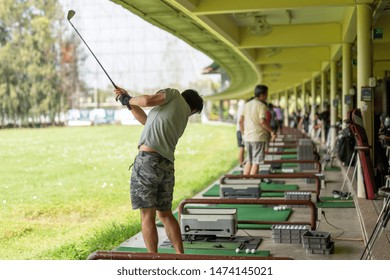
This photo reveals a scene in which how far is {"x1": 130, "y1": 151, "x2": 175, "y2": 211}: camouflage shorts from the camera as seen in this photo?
4.26m

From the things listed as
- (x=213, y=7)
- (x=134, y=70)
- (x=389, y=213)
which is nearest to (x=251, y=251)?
(x=389, y=213)

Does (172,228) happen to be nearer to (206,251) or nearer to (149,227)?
(149,227)

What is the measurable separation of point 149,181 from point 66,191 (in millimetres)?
6360

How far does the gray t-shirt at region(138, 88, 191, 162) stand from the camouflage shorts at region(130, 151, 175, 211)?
6cm

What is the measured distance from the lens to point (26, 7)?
977cm

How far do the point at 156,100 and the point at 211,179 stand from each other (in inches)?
288

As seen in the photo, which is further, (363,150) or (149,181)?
(363,150)

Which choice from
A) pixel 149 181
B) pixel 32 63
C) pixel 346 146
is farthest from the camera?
pixel 32 63

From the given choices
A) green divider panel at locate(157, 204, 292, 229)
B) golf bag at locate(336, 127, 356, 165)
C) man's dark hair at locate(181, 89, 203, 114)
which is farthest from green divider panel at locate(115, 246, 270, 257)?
golf bag at locate(336, 127, 356, 165)

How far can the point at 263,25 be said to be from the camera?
10.5 m

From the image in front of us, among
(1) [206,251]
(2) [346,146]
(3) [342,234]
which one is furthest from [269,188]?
(1) [206,251]

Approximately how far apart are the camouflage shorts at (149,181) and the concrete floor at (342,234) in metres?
1.24

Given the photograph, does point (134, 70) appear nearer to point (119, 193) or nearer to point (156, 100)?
point (119, 193)

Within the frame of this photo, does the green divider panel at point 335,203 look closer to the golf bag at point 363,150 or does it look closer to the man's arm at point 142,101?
the golf bag at point 363,150
